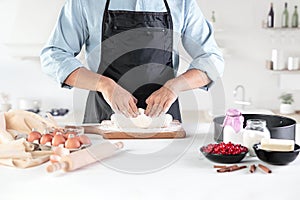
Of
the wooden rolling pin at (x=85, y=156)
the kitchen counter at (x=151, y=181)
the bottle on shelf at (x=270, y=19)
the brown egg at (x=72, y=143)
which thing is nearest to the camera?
the kitchen counter at (x=151, y=181)

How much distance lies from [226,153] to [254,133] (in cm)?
12

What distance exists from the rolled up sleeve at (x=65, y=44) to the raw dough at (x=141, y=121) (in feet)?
0.79

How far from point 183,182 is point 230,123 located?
0.33 m

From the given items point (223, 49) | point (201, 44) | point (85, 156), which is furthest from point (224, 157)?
point (223, 49)

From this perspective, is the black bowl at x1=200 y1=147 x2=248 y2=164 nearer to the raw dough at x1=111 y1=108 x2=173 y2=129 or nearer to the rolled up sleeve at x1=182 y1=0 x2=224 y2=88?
the raw dough at x1=111 y1=108 x2=173 y2=129

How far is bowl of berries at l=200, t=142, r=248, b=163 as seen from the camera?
1521 millimetres

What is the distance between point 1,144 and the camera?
1.60 meters

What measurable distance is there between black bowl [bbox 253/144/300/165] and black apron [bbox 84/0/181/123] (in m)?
0.72

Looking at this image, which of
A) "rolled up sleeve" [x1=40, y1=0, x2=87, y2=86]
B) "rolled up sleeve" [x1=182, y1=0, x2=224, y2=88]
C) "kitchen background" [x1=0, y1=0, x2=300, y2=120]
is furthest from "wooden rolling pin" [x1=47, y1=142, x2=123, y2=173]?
"kitchen background" [x1=0, y1=0, x2=300, y2=120]

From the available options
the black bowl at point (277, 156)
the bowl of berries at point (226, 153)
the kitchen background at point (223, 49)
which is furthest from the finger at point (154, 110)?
the kitchen background at point (223, 49)

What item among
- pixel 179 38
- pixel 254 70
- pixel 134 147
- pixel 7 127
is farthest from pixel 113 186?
pixel 254 70

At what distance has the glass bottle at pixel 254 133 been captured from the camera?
1.59m

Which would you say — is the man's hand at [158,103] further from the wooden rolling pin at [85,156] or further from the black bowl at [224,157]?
the black bowl at [224,157]

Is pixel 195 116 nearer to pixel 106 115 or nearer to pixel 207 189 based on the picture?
pixel 106 115
